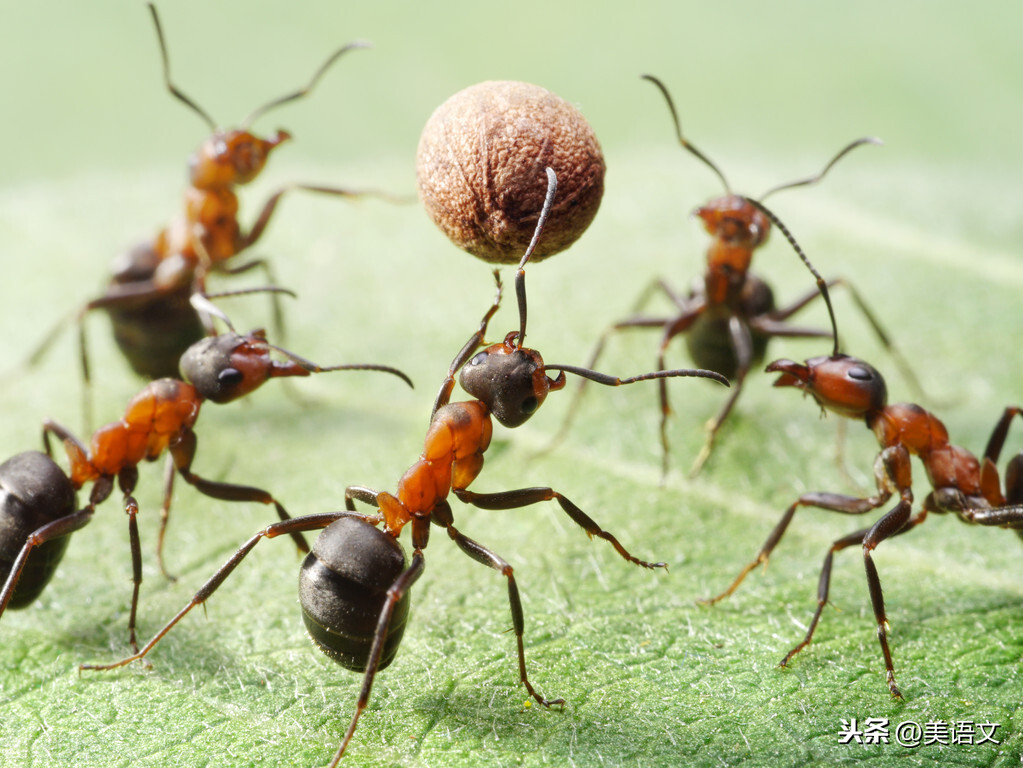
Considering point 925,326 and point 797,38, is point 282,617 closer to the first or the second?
point 925,326

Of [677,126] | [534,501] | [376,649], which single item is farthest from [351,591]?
[677,126]

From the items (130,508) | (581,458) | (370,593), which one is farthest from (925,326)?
(130,508)

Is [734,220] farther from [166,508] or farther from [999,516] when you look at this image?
[166,508]

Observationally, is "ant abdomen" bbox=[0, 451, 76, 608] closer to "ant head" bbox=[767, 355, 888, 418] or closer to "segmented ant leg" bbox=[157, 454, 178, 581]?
"segmented ant leg" bbox=[157, 454, 178, 581]

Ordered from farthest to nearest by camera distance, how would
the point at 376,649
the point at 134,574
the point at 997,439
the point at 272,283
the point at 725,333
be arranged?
1. the point at 272,283
2. the point at 725,333
3. the point at 997,439
4. the point at 134,574
5. the point at 376,649

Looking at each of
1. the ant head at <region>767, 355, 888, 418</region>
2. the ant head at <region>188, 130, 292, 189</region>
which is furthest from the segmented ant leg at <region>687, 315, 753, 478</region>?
the ant head at <region>188, 130, 292, 189</region>
